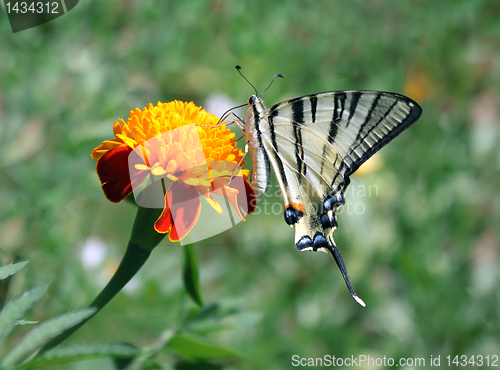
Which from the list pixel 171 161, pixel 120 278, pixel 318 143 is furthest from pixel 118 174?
pixel 318 143

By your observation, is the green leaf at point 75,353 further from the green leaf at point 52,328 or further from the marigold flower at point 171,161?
the marigold flower at point 171,161

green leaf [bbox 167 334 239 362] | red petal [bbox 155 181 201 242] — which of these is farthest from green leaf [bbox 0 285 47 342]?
green leaf [bbox 167 334 239 362]

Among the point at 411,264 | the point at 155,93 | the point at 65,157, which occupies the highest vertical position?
the point at 155,93

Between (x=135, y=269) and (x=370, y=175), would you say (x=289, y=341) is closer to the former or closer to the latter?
(x=370, y=175)

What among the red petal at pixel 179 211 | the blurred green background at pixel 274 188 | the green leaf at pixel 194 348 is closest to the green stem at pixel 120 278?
the red petal at pixel 179 211

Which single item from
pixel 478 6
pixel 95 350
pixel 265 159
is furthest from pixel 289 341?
pixel 478 6

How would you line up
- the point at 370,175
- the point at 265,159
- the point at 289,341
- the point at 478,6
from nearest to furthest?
the point at 265,159
the point at 289,341
the point at 370,175
the point at 478,6

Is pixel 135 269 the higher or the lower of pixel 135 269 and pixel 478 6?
the lower

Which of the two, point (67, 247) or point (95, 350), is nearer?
point (95, 350)
